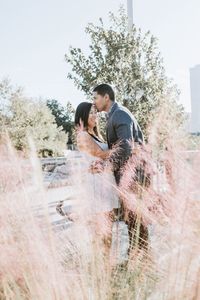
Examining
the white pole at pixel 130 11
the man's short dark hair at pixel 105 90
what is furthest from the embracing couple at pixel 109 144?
the white pole at pixel 130 11

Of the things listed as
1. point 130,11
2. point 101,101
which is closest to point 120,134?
point 101,101

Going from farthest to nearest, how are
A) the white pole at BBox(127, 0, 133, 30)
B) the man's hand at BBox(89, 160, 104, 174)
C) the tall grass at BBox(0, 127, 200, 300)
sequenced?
the white pole at BBox(127, 0, 133, 30) < the man's hand at BBox(89, 160, 104, 174) < the tall grass at BBox(0, 127, 200, 300)

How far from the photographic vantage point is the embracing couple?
3551 millimetres

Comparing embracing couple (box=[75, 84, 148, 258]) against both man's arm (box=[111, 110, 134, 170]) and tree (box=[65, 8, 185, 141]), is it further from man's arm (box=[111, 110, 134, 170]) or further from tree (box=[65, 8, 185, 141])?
tree (box=[65, 8, 185, 141])

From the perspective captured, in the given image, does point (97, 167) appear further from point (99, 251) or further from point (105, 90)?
point (99, 251)

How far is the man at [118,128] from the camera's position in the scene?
3605mm

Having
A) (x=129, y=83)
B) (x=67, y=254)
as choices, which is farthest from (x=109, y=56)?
(x=67, y=254)

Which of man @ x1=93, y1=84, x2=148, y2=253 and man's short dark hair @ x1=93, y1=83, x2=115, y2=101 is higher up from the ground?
man's short dark hair @ x1=93, y1=83, x2=115, y2=101

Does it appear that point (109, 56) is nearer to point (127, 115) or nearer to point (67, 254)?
point (127, 115)

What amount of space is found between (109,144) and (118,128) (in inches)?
9.7

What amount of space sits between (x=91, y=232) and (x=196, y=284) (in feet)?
2.31

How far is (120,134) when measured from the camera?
12.5 ft

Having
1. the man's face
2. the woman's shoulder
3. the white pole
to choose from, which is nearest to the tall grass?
the woman's shoulder

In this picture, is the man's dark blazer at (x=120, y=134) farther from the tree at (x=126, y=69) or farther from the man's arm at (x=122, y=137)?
the tree at (x=126, y=69)
